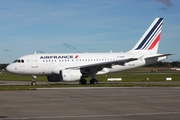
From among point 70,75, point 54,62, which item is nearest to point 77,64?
point 54,62

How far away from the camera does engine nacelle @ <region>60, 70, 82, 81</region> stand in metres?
35.4

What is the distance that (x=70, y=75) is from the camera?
3547 centimetres

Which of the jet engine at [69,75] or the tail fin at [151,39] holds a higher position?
the tail fin at [151,39]

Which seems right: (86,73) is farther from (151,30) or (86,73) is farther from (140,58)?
(151,30)

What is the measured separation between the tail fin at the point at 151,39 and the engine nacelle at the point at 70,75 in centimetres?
837

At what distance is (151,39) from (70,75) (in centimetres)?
1141

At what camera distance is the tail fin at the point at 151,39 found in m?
40.8

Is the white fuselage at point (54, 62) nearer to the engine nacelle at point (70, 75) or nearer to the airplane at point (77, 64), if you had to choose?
the airplane at point (77, 64)

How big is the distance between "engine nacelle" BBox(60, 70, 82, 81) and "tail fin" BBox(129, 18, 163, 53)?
330 inches

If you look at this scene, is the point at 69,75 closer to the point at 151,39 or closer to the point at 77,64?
the point at 77,64

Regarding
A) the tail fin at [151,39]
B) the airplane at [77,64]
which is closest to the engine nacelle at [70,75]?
the airplane at [77,64]

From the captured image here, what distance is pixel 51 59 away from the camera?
125ft

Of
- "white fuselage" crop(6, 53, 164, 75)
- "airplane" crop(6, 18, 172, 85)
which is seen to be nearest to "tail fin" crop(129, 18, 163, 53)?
"airplane" crop(6, 18, 172, 85)

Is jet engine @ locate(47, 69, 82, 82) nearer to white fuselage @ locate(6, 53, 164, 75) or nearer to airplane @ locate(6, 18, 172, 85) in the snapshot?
airplane @ locate(6, 18, 172, 85)
